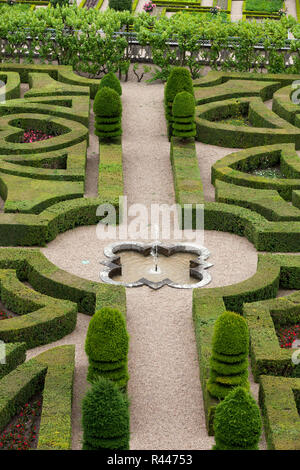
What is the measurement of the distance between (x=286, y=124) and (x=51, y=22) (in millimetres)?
11881

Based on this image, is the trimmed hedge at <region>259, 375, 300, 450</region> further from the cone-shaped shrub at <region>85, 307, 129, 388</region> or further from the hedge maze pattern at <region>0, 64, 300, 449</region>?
the cone-shaped shrub at <region>85, 307, 129, 388</region>

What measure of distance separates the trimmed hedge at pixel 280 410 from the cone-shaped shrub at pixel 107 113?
14.4 meters

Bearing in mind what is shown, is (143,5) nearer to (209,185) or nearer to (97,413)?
(209,185)

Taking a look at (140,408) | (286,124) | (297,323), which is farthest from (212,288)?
(286,124)

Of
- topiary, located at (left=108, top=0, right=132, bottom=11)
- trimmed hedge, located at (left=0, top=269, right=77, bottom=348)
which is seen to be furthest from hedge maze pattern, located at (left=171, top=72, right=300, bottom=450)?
topiary, located at (left=108, top=0, right=132, bottom=11)

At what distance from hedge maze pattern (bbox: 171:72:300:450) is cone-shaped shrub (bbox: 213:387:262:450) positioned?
139cm

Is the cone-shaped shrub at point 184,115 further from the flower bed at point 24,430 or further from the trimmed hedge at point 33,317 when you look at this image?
the flower bed at point 24,430

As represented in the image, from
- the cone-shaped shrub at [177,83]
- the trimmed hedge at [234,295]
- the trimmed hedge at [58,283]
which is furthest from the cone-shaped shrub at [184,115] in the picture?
the trimmed hedge at [58,283]

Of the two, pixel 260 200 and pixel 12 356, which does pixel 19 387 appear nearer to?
pixel 12 356

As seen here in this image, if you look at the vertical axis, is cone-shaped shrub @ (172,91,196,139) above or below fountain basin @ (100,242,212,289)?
above

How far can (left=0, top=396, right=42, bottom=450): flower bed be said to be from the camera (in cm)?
1923

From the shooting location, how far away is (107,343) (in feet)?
64.2

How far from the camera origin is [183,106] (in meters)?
32.7

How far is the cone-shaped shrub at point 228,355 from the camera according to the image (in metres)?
19.5
